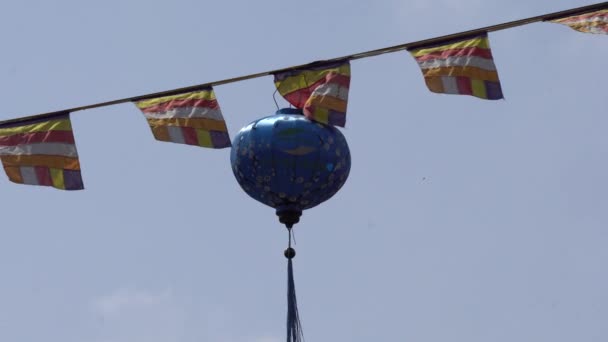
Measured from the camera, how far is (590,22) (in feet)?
58.0

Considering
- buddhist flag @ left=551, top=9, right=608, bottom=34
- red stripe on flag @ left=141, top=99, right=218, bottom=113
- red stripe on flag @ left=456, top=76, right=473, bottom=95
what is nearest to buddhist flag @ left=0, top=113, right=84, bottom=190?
red stripe on flag @ left=141, top=99, right=218, bottom=113

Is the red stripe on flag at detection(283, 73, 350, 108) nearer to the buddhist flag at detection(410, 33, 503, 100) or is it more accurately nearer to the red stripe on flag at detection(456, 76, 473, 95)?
the buddhist flag at detection(410, 33, 503, 100)

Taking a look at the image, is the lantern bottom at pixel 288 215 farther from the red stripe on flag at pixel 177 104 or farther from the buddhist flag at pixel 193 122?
the red stripe on flag at pixel 177 104

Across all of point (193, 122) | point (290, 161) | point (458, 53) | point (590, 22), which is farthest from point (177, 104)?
point (590, 22)

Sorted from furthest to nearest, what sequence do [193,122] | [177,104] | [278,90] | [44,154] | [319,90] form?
[44,154] → [177,104] → [193,122] → [278,90] → [319,90]

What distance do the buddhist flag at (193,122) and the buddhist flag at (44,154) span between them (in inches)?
Answer: 42.6

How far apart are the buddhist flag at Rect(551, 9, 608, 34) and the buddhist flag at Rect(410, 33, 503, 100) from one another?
0.86 metres

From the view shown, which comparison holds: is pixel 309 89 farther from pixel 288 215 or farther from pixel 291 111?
pixel 288 215

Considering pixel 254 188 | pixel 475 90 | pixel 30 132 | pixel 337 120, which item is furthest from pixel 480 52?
pixel 30 132

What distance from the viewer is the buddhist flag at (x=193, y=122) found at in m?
19.4

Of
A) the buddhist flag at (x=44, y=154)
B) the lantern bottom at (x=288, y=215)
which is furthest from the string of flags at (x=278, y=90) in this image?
the lantern bottom at (x=288, y=215)

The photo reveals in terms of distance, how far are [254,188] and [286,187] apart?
0.39 meters

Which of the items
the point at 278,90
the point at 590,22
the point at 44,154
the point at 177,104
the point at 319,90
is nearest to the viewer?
the point at 590,22

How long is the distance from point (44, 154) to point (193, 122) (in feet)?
5.89
